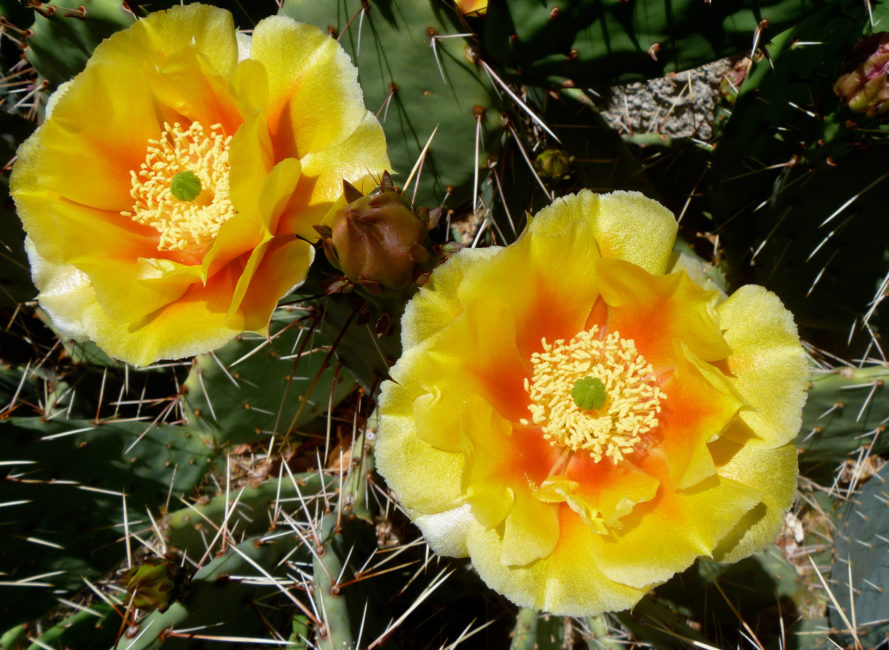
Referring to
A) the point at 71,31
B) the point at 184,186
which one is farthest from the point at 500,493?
the point at 71,31

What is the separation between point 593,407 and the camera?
1.06 m

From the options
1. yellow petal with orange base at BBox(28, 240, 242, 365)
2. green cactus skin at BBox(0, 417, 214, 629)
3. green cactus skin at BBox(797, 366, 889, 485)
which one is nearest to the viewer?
yellow petal with orange base at BBox(28, 240, 242, 365)

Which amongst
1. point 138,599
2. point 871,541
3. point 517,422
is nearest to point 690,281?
point 517,422

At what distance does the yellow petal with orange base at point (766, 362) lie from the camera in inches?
36.7

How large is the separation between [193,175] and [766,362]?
0.89 meters

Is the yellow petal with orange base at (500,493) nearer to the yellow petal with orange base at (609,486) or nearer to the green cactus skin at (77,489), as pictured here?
the yellow petal with orange base at (609,486)

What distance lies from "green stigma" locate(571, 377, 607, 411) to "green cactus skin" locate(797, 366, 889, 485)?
57 cm

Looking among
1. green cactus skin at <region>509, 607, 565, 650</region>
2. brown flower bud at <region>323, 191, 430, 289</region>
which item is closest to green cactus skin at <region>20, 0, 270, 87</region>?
brown flower bud at <region>323, 191, 430, 289</region>

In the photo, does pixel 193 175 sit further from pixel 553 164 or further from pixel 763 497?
pixel 763 497

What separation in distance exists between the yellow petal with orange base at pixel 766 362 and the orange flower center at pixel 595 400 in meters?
0.14

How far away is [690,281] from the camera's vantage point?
3.02 ft

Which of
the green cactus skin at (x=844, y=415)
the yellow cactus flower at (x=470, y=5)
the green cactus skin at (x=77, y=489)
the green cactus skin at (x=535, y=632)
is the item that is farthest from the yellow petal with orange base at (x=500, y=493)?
the green cactus skin at (x=77, y=489)

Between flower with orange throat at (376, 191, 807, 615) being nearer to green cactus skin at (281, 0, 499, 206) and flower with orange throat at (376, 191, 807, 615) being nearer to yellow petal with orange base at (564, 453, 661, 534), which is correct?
yellow petal with orange base at (564, 453, 661, 534)

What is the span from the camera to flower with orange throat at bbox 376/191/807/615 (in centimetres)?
91
